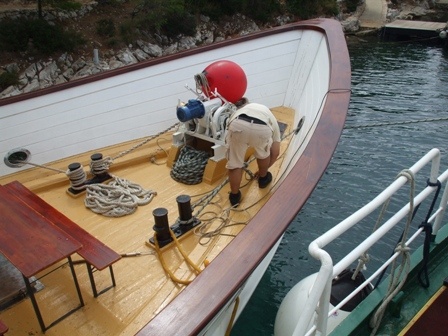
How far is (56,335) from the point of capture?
7.27ft

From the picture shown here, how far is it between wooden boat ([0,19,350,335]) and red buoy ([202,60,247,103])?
0.57 feet

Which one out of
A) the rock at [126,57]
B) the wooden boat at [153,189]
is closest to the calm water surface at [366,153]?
the wooden boat at [153,189]

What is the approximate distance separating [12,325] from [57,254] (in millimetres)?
577

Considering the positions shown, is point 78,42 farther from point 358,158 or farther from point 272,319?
point 272,319

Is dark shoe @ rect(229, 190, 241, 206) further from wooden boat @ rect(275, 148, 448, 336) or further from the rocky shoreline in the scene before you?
the rocky shoreline

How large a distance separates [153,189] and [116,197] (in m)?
0.37

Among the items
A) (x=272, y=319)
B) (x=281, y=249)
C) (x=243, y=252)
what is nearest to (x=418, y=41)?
(x=281, y=249)

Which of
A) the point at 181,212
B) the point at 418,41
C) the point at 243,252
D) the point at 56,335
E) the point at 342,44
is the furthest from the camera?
the point at 418,41

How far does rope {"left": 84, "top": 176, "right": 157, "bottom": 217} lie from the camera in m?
3.22

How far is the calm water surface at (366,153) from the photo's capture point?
4742mm

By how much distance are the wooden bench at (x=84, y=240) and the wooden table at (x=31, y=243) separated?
0.33 feet

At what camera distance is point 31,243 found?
2.20 m

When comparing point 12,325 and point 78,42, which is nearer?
point 12,325

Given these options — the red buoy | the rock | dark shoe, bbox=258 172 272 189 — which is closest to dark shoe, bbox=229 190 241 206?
dark shoe, bbox=258 172 272 189
